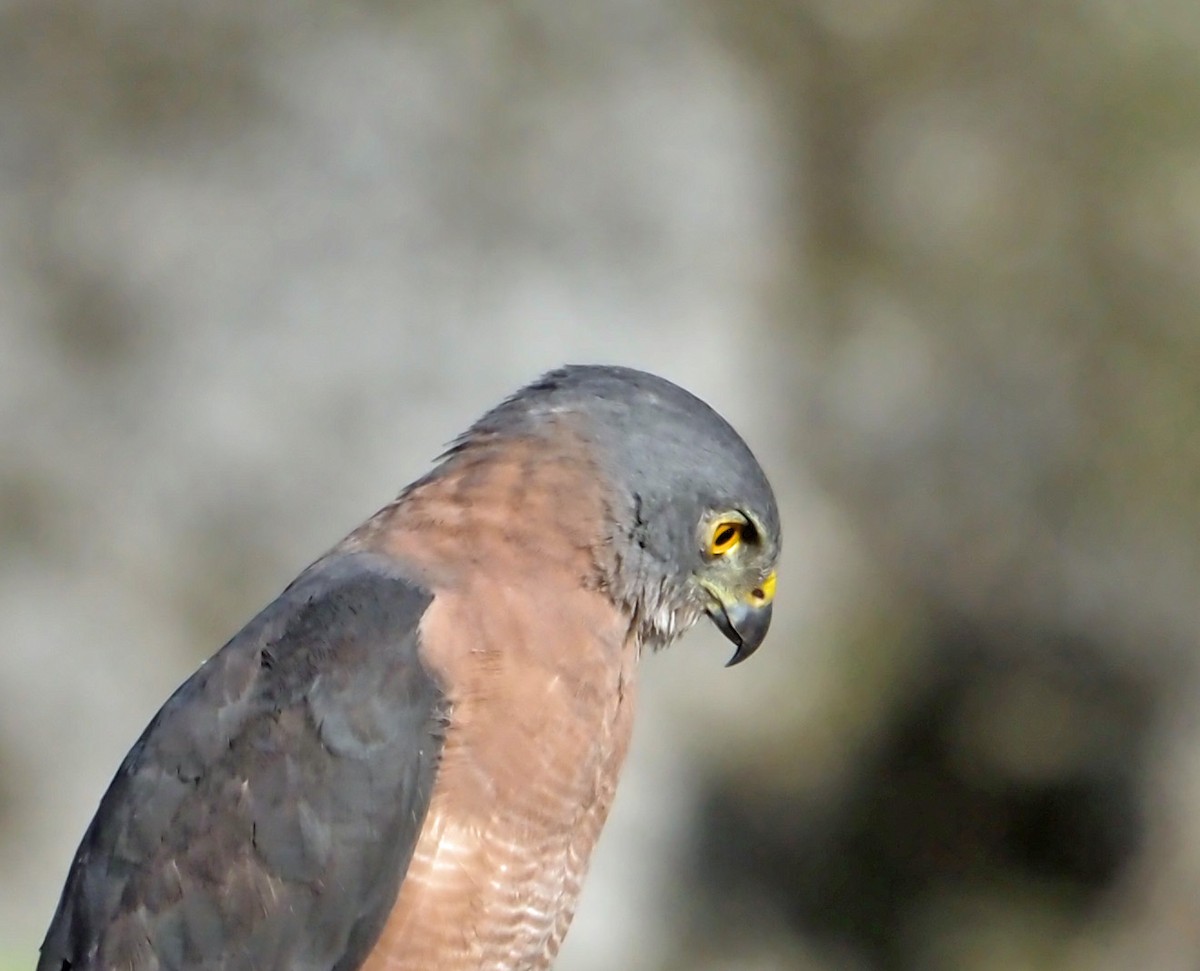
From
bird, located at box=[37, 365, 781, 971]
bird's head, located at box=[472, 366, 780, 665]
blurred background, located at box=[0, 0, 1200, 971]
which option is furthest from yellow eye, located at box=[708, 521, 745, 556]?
blurred background, located at box=[0, 0, 1200, 971]

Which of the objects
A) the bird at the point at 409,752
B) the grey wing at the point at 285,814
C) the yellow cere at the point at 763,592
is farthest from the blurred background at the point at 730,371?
the grey wing at the point at 285,814

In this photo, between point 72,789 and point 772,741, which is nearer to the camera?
point 72,789

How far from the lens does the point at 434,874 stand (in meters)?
2.90

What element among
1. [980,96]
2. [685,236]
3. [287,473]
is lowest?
[287,473]

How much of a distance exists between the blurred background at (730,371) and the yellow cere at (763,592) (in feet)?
13.9

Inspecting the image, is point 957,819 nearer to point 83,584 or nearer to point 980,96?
point 980,96

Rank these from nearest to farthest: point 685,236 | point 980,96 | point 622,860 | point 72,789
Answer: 1. point 72,789
2. point 622,860
3. point 685,236
4. point 980,96

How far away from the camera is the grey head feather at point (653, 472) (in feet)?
10.8

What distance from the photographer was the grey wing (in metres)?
2.87

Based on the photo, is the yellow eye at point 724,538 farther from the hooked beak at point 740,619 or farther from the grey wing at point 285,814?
the grey wing at point 285,814

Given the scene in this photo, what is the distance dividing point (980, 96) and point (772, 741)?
4.15 metres

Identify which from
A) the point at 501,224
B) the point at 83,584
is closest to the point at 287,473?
the point at 83,584

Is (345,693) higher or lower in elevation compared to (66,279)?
lower

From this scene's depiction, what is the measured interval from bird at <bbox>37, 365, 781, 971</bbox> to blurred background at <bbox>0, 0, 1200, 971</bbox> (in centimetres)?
446
